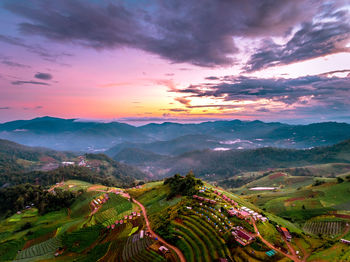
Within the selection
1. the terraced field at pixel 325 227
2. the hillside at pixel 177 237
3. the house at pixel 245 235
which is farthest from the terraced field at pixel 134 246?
the terraced field at pixel 325 227

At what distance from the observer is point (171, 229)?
45.8 m

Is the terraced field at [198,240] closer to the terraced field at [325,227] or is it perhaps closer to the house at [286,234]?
the house at [286,234]

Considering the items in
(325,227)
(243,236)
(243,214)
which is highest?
(243,236)

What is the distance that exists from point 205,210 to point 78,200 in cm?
8083

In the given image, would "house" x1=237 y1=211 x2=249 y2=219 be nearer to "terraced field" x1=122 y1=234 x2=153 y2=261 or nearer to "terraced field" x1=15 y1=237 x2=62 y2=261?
"terraced field" x1=122 y1=234 x2=153 y2=261

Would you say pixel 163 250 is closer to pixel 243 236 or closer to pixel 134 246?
pixel 134 246

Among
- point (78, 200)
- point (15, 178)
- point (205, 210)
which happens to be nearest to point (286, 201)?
point (205, 210)

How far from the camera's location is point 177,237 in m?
43.2

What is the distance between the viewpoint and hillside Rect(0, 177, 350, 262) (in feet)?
130

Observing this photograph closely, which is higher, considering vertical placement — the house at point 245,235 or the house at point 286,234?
the house at point 245,235

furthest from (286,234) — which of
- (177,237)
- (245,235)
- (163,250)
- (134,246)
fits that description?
(134,246)

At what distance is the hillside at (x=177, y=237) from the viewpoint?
39628 millimetres

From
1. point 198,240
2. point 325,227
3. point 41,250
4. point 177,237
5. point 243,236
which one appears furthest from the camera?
point 325,227

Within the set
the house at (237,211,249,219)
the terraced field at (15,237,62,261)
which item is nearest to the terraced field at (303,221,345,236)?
the house at (237,211,249,219)
